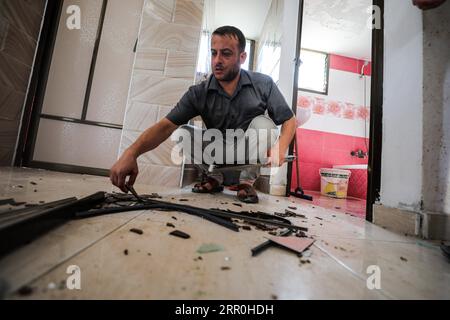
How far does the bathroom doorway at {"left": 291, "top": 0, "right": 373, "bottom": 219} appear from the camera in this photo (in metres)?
3.42

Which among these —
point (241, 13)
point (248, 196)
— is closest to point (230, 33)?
point (248, 196)

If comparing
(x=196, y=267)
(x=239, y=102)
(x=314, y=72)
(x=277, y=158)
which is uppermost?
(x=314, y=72)

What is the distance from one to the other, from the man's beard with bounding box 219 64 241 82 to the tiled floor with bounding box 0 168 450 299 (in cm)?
107

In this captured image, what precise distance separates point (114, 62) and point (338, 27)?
3.41 m

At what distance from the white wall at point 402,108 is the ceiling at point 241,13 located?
247 cm

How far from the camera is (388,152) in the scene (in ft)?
3.35

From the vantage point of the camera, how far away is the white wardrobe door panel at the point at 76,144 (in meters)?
1.98

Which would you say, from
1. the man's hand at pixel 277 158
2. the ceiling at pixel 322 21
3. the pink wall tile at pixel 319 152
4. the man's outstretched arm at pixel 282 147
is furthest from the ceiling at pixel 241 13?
the man's hand at pixel 277 158

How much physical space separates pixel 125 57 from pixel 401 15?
84.0 inches

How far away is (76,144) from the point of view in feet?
6.57

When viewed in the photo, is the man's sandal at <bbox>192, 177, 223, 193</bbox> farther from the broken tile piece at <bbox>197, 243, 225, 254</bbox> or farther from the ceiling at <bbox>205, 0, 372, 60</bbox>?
the ceiling at <bbox>205, 0, 372, 60</bbox>

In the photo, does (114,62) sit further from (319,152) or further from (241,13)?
(319,152)

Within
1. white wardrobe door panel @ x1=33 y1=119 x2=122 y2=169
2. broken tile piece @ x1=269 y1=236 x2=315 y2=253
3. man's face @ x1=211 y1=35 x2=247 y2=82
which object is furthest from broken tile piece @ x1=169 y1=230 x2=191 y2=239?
white wardrobe door panel @ x1=33 y1=119 x2=122 y2=169

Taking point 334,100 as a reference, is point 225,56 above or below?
below
